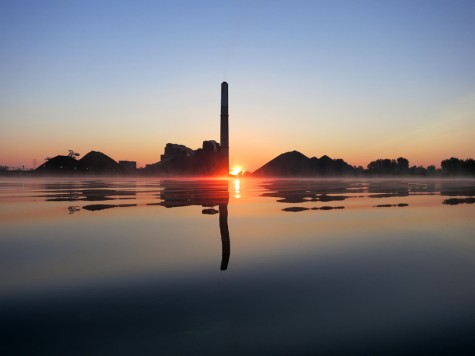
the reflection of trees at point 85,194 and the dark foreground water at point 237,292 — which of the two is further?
the reflection of trees at point 85,194

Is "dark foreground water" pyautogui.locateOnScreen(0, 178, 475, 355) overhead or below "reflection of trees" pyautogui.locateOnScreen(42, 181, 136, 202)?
below

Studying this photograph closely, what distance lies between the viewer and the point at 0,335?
3.50 metres

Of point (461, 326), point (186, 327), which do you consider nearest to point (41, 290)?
point (186, 327)

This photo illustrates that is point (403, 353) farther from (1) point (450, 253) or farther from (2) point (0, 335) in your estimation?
(1) point (450, 253)

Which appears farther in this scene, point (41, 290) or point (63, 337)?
point (41, 290)

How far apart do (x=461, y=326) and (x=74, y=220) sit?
11578 mm

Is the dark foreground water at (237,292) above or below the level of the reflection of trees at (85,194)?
below

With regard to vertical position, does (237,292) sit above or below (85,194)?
below

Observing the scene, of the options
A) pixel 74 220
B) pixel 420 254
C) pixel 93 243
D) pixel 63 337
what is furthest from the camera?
pixel 74 220

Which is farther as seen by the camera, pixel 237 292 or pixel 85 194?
pixel 85 194

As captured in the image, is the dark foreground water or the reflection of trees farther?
the reflection of trees

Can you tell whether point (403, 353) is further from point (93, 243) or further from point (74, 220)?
point (74, 220)

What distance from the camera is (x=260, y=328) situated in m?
3.64

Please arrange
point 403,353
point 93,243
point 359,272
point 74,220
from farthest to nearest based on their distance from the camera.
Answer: point 74,220 < point 93,243 < point 359,272 < point 403,353
